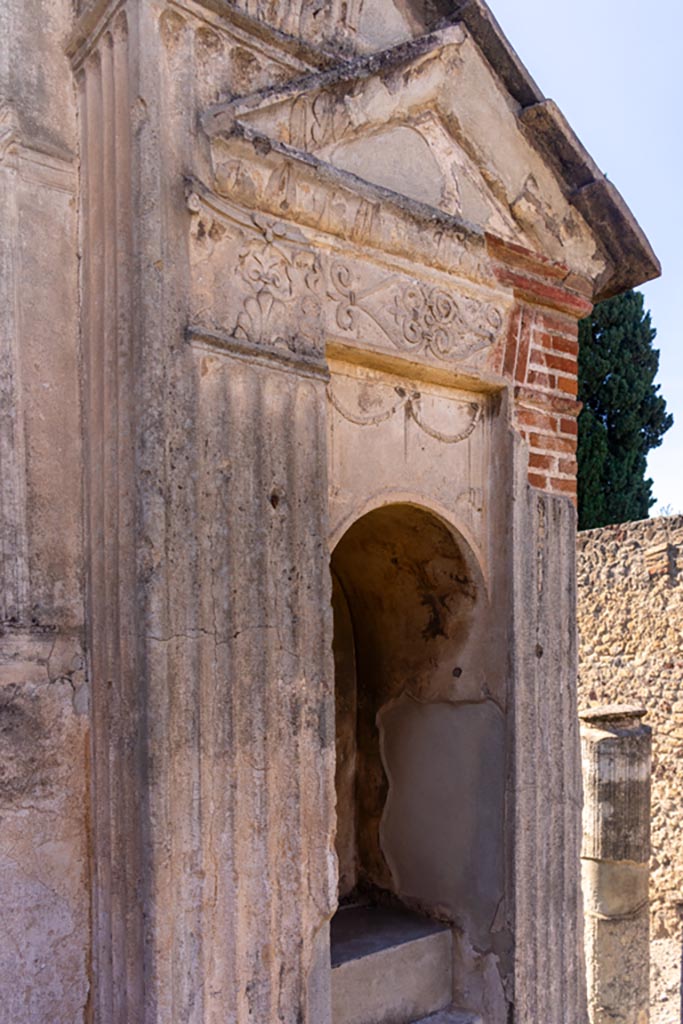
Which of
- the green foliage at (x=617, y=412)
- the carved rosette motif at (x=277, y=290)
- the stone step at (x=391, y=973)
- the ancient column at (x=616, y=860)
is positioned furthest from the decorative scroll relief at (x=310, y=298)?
the green foliage at (x=617, y=412)

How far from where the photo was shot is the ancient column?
5.00 meters

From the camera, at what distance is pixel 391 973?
2924mm

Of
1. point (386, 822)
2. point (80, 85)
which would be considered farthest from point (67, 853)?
point (80, 85)

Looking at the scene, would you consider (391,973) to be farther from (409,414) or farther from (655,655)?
(655,655)

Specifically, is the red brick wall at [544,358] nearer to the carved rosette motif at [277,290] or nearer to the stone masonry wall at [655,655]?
the carved rosette motif at [277,290]

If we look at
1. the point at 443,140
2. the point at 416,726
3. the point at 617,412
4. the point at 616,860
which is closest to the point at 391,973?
the point at 416,726

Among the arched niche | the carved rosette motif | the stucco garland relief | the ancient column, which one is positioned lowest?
the ancient column

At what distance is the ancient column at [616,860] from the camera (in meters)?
5.00

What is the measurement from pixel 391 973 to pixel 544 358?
2243mm

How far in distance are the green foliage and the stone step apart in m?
11.6

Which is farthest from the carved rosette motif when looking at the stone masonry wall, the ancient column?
the stone masonry wall

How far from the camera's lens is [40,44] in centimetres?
219

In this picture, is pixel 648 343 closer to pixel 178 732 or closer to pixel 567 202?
pixel 567 202

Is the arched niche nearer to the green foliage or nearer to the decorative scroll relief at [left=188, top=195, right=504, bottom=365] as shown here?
the decorative scroll relief at [left=188, top=195, right=504, bottom=365]
